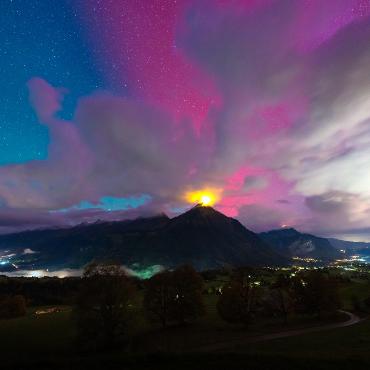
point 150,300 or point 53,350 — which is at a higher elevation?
point 150,300

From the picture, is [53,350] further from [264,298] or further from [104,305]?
[264,298]

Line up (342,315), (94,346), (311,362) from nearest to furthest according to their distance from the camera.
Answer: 1. (311,362)
2. (94,346)
3. (342,315)

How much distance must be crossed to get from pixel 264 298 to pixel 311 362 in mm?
89773

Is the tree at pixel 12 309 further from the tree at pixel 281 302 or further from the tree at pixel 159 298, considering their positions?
the tree at pixel 281 302

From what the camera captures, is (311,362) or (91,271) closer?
(311,362)

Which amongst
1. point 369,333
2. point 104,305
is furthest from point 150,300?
point 369,333

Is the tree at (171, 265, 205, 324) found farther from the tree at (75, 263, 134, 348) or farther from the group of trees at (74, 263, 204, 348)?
the tree at (75, 263, 134, 348)

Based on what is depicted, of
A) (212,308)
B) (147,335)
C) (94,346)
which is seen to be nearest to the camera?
(94,346)

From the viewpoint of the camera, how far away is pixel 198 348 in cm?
6469

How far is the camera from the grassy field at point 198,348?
29.7 meters

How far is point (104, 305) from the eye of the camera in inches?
2793

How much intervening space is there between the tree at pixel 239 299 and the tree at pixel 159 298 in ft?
48.4

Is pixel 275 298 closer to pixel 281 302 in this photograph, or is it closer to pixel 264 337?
pixel 281 302

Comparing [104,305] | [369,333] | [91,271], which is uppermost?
[91,271]
